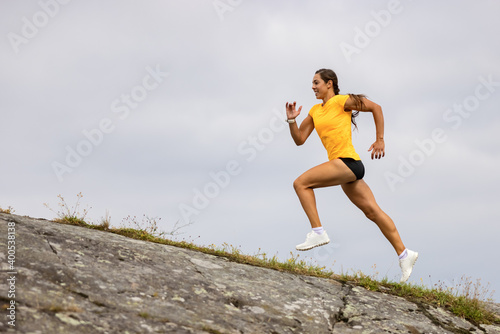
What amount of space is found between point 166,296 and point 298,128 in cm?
381

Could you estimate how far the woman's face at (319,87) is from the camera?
7.55m

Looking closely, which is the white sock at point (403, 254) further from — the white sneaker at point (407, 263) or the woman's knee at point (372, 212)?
the woman's knee at point (372, 212)

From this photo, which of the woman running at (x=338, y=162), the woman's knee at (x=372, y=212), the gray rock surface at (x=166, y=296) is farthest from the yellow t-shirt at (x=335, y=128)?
the gray rock surface at (x=166, y=296)

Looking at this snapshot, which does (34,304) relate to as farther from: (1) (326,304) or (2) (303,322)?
(1) (326,304)

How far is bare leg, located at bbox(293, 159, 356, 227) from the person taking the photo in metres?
6.98

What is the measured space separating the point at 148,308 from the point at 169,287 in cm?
60

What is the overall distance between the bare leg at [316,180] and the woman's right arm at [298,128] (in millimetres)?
823

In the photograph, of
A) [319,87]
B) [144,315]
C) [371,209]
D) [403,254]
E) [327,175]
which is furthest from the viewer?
[319,87]

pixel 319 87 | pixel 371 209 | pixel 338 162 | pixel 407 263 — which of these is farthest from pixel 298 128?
pixel 407 263

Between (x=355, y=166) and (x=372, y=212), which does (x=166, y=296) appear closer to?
(x=355, y=166)

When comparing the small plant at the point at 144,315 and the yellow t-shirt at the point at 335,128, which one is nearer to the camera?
the small plant at the point at 144,315

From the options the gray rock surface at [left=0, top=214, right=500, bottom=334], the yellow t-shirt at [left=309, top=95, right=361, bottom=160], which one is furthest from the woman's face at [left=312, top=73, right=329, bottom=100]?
the gray rock surface at [left=0, top=214, right=500, bottom=334]

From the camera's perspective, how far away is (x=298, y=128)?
776cm

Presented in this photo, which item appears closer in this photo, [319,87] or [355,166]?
[355,166]
